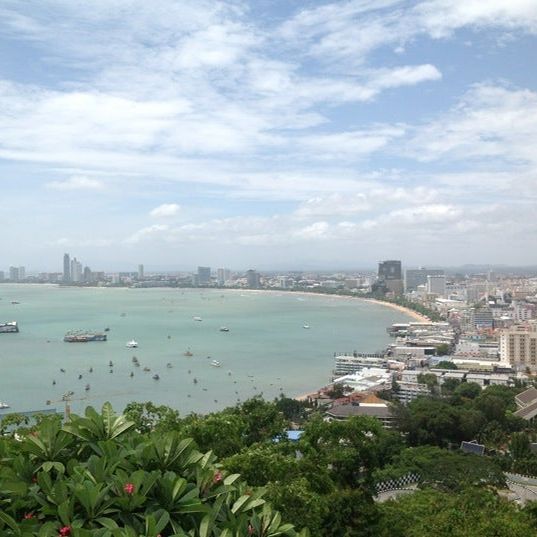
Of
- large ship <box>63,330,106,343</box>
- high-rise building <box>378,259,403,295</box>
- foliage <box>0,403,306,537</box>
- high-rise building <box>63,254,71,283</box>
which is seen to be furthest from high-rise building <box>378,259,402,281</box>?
foliage <box>0,403,306,537</box>

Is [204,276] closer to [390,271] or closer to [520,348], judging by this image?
[390,271]

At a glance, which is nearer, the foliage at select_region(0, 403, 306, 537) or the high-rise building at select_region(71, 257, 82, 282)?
the foliage at select_region(0, 403, 306, 537)

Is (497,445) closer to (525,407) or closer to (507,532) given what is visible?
(525,407)

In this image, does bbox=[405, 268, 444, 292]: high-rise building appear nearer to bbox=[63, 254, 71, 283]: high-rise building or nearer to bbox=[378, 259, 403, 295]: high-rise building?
bbox=[378, 259, 403, 295]: high-rise building

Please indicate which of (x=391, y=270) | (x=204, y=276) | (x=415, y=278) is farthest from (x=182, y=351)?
(x=204, y=276)

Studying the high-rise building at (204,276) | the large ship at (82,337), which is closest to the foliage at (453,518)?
the large ship at (82,337)

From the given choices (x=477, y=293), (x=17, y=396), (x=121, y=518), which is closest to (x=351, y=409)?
(x=17, y=396)
